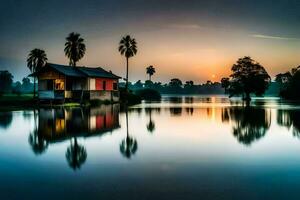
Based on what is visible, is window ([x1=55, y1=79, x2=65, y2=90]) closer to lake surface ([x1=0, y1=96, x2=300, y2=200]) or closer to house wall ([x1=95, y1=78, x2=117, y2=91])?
house wall ([x1=95, y1=78, x2=117, y2=91])

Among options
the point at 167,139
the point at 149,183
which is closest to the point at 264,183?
the point at 149,183

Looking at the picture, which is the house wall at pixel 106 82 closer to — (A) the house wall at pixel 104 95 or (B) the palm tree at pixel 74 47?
(A) the house wall at pixel 104 95

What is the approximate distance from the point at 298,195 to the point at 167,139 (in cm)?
990

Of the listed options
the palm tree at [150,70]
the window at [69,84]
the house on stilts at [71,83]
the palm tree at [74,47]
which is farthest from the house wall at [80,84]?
the palm tree at [150,70]

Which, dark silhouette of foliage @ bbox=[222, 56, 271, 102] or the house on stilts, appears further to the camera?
dark silhouette of foliage @ bbox=[222, 56, 271, 102]

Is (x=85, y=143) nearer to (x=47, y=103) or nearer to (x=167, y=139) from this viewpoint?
Result: (x=167, y=139)

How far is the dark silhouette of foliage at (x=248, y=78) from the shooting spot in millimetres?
84688

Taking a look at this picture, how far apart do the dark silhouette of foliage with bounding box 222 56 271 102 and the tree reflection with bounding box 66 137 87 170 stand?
76.5 meters

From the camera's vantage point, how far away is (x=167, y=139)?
17.0 metres

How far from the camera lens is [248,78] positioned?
86.0 meters

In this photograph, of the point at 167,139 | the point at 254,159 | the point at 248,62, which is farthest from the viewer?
the point at 248,62

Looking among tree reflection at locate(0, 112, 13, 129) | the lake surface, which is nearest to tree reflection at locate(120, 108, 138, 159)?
the lake surface

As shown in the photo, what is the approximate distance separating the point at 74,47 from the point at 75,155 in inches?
2622

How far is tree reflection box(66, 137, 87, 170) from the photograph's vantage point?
426 inches
